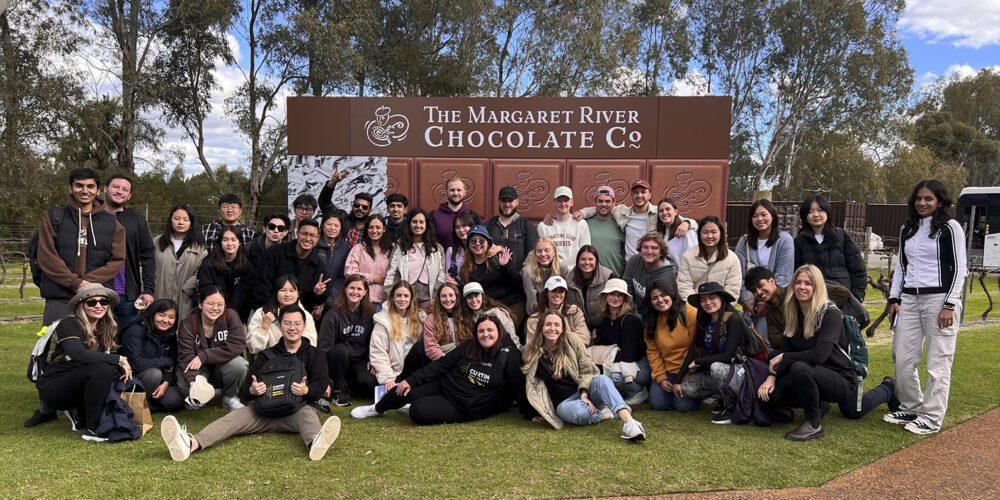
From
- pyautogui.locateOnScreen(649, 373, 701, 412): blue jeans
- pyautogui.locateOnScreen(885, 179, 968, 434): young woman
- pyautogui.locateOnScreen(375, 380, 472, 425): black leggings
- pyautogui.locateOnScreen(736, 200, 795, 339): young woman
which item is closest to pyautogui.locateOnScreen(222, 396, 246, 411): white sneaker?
pyautogui.locateOnScreen(375, 380, 472, 425): black leggings

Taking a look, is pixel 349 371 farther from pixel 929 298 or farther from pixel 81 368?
pixel 929 298

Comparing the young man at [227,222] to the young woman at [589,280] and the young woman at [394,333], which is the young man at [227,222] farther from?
the young woman at [589,280]

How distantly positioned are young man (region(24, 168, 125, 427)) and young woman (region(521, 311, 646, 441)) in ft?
11.2

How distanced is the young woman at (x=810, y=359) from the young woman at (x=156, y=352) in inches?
175

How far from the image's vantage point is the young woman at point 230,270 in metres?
5.36

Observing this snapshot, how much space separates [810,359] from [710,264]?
1.13m

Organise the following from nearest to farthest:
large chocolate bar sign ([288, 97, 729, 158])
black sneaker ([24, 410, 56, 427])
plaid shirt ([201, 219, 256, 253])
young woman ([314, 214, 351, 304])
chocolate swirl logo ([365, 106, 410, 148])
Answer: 1. black sneaker ([24, 410, 56, 427])
2. young woman ([314, 214, 351, 304])
3. plaid shirt ([201, 219, 256, 253])
4. large chocolate bar sign ([288, 97, 729, 158])
5. chocolate swirl logo ([365, 106, 410, 148])

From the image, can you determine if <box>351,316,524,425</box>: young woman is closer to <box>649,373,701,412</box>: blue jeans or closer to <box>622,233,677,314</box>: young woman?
<box>649,373,701,412</box>: blue jeans

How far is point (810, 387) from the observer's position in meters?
4.31

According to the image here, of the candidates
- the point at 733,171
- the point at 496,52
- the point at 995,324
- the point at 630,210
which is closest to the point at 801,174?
the point at 733,171

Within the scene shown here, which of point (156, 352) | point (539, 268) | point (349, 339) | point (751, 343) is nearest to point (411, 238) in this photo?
point (349, 339)

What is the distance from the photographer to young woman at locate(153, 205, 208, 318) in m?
5.45

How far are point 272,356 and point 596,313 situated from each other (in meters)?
2.61

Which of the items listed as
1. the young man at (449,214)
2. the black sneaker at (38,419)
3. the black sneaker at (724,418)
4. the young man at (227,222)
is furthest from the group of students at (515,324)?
the black sneaker at (38,419)
